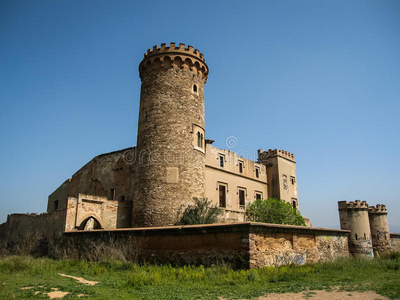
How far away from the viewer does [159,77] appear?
18875 millimetres

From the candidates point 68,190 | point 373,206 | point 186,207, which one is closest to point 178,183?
point 186,207

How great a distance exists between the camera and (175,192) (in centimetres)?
1714

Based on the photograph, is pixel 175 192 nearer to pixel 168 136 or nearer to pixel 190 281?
pixel 168 136

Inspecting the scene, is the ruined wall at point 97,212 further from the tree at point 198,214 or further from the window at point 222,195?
the window at point 222,195

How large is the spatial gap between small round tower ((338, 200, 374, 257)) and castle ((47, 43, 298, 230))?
603 inches

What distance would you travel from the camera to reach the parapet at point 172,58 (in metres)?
19.0

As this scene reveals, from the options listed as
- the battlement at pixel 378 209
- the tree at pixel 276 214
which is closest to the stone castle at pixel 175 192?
the tree at pixel 276 214

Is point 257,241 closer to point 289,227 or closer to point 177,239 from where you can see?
point 289,227

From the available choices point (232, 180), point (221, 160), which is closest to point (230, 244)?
point (221, 160)

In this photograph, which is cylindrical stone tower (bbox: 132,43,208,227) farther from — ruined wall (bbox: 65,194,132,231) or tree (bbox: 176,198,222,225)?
ruined wall (bbox: 65,194,132,231)

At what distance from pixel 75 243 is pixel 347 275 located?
1163 centimetres

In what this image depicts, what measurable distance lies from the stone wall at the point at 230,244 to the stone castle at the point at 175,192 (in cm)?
3

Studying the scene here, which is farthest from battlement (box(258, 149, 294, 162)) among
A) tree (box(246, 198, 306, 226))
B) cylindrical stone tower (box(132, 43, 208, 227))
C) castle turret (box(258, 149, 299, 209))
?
cylindrical stone tower (box(132, 43, 208, 227))

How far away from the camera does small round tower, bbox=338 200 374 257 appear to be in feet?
102
